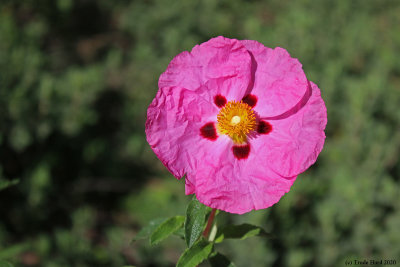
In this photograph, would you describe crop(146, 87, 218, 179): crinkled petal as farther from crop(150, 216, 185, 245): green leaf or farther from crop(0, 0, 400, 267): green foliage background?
crop(0, 0, 400, 267): green foliage background

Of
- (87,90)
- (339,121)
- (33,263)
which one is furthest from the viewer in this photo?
(339,121)

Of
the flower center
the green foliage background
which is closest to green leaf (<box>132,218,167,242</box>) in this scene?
the flower center

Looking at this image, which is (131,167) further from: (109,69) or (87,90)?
(109,69)

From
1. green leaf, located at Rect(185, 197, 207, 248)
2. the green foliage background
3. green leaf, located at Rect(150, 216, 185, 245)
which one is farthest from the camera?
the green foliage background

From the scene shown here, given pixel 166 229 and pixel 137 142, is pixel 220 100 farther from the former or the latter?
pixel 137 142

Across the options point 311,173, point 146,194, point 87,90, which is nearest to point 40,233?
point 146,194

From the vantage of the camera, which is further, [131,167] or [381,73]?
[381,73]

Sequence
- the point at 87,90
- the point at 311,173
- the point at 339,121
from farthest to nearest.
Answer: the point at 339,121, the point at 311,173, the point at 87,90
